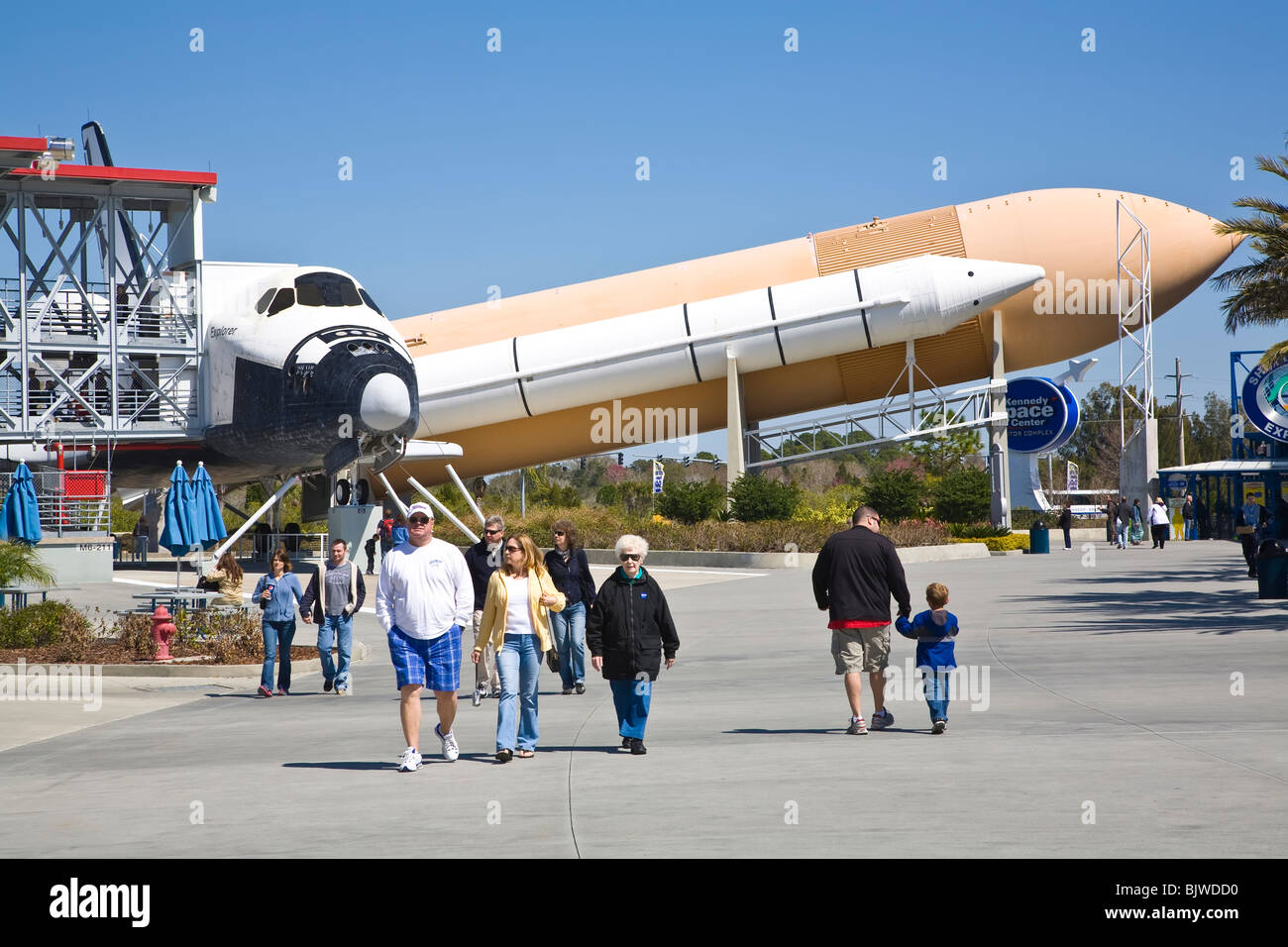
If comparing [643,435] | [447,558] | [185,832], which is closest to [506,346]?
[643,435]

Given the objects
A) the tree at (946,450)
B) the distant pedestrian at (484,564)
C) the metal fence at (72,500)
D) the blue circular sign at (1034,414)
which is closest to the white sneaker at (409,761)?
the distant pedestrian at (484,564)

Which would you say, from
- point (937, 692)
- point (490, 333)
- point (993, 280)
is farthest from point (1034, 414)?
point (937, 692)

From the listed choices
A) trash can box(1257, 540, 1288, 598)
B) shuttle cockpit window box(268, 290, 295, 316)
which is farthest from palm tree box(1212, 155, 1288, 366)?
shuttle cockpit window box(268, 290, 295, 316)

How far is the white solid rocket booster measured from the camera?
104ft

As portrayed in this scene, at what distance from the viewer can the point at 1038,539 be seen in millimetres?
33594

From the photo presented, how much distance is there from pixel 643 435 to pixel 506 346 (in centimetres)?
426

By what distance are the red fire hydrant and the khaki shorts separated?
24.1 feet

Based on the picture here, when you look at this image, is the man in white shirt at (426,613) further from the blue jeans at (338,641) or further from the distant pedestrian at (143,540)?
the distant pedestrian at (143,540)

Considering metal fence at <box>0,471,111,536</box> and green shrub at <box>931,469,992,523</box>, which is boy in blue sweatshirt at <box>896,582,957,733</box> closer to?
metal fence at <box>0,471,111,536</box>

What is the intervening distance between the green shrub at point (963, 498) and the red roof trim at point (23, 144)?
2488 centimetres

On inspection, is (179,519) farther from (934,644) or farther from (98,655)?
(934,644)

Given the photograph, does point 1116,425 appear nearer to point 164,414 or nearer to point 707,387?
point 707,387
